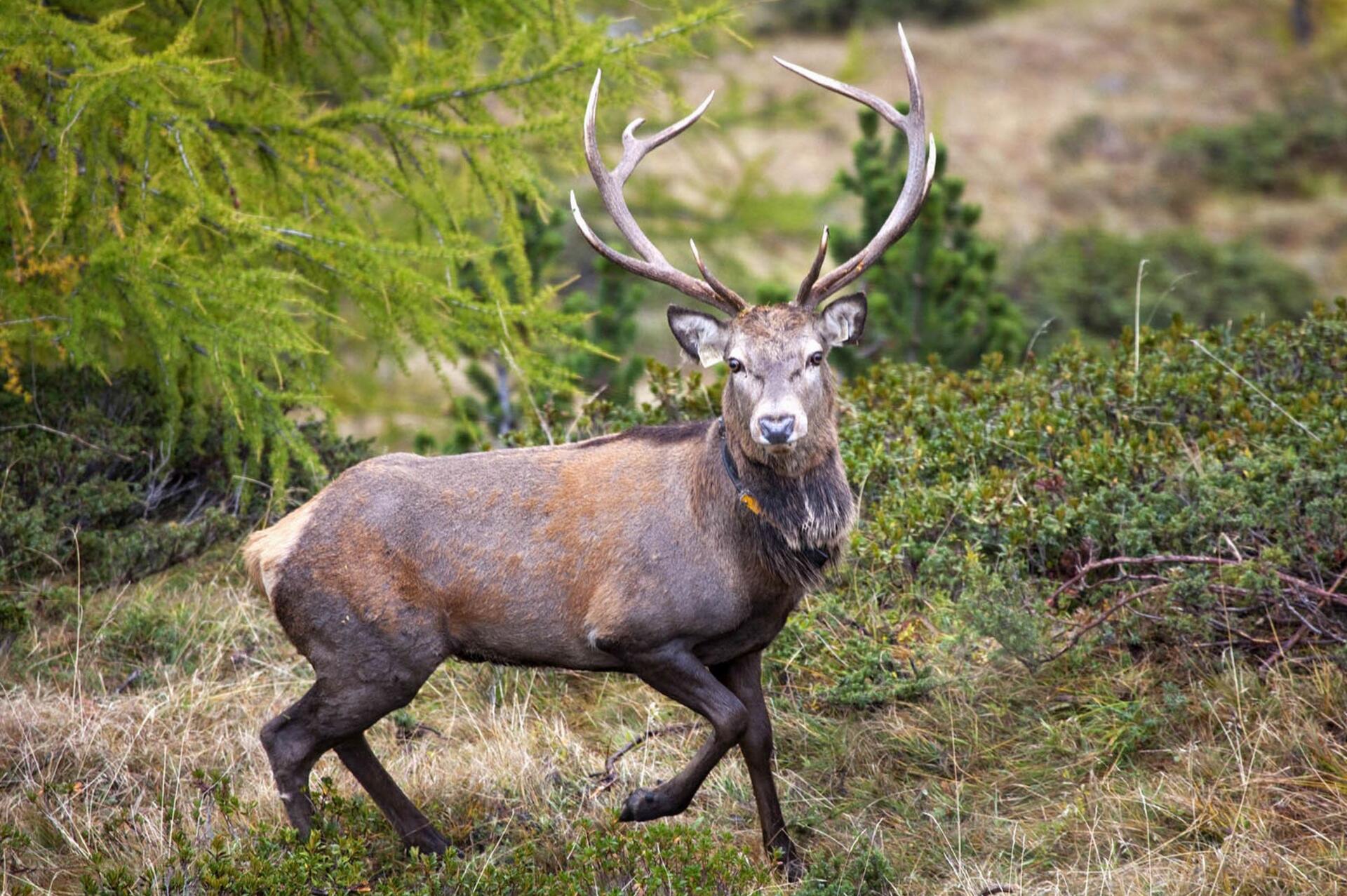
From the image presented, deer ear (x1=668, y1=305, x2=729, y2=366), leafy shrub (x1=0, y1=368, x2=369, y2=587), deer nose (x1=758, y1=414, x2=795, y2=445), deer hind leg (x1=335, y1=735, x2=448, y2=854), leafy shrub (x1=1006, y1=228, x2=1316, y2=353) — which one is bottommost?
leafy shrub (x1=1006, y1=228, x2=1316, y2=353)

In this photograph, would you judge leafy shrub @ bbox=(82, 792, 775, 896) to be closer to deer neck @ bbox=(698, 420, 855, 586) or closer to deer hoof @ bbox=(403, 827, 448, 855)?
deer hoof @ bbox=(403, 827, 448, 855)

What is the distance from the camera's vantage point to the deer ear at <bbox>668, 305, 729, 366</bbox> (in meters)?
5.52

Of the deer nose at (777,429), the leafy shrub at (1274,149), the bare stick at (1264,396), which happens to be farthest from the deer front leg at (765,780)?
the leafy shrub at (1274,149)

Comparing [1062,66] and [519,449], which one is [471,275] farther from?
[1062,66]

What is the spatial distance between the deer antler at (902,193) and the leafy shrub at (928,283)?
4928 millimetres

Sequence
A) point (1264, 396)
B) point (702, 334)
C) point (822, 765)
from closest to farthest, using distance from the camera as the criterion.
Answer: point (702, 334) → point (822, 765) → point (1264, 396)

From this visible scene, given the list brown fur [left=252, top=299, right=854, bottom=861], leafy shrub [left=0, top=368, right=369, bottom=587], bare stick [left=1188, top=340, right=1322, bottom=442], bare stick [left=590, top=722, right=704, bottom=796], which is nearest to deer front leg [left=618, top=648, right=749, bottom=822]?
brown fur [left=252, top=299, right=854, bottom=861]

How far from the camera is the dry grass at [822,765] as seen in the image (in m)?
4.88

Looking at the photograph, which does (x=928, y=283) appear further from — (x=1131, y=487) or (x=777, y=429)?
(x=777, y=429)

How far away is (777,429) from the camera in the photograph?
194 inches

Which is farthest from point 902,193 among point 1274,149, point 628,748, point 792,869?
point 1274,149

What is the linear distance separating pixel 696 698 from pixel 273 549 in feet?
5.91

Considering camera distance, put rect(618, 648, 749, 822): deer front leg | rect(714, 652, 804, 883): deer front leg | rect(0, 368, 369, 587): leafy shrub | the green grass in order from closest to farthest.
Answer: the green grass, rect(618, 648, 749, 822): deer front leg, rect(714, 652, 804, 883): deer front leg, rect(0, 368, 369, 587): leafy shrub

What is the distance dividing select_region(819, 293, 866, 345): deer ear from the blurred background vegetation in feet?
4.35
